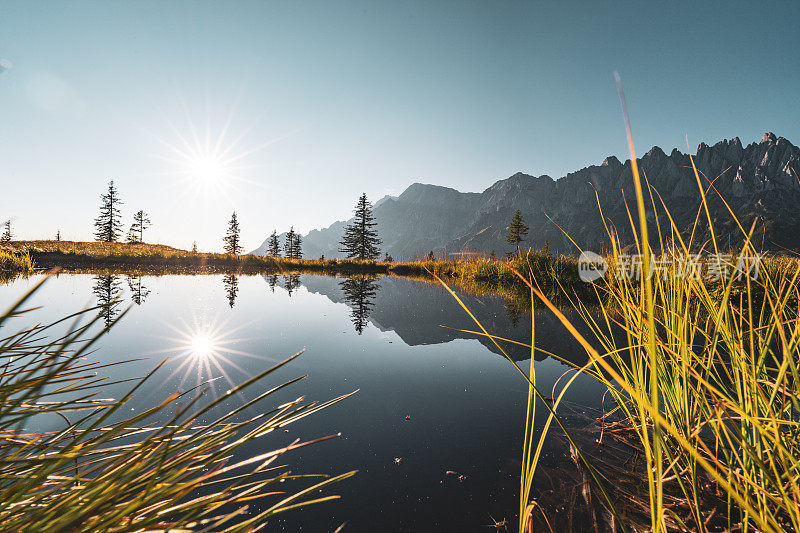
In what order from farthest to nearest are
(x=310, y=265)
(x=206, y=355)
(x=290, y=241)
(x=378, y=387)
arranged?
(x=290, y=241)
(x=310, y=265)
(x=206, y=355)
(x=378, y=387)

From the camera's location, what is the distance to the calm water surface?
149cm

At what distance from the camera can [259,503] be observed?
4.68 ft

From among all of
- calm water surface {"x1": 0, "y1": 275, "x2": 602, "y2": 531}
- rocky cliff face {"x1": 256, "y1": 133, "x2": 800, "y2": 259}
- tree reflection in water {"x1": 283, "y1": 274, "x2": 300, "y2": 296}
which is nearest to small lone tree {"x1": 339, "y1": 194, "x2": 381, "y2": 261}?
tree reflection in water {"x1": 283, "y1": 274, "x2": 300, "y2": 296}

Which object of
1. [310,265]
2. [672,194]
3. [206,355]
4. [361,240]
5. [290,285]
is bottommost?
[206,355]

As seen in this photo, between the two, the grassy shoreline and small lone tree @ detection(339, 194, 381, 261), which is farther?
small lone tree @ detection(339, 194, 381, 261)

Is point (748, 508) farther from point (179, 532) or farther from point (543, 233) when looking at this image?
point (543, 233)

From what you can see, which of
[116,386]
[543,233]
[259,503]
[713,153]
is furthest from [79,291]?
[713,153]

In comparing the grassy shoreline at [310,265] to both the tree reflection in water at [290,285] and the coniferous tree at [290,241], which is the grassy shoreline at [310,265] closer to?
the tree reflection in water at [290,285]

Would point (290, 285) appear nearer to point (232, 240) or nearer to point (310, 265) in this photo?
point (310, 265)

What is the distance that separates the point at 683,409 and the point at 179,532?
1.83m

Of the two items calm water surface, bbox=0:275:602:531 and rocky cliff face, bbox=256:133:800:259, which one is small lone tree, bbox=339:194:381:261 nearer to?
calm water surface, bbox=0:275:602:531

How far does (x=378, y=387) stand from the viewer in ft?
8.51

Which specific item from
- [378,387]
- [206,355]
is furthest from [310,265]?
[378,387]

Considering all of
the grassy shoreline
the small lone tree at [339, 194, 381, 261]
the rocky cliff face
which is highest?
the rocky cliff face
